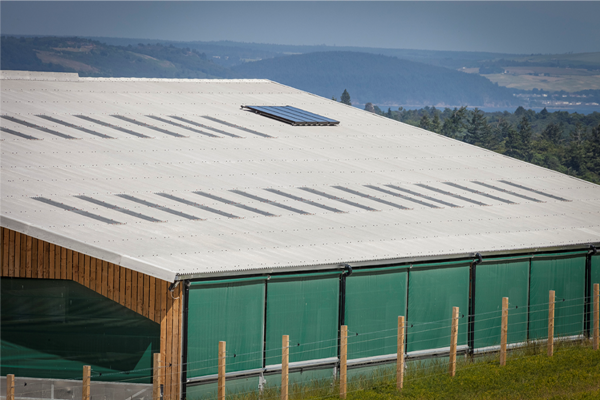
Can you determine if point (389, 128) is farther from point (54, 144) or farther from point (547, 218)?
point (54, 144)

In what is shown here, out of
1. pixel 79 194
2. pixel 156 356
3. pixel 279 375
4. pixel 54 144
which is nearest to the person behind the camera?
pixel 156 356

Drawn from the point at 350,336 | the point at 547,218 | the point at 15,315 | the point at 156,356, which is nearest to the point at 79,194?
the point at 15,315

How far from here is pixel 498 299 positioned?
72.3 ft

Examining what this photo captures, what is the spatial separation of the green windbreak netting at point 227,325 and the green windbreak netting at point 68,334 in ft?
4.69

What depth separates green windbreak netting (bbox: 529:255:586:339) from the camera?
74.6ft

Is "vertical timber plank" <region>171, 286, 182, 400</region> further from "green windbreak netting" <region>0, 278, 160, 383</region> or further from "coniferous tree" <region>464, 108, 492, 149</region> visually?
"coniferous tree" <region>464, 108, 492, 149</region>

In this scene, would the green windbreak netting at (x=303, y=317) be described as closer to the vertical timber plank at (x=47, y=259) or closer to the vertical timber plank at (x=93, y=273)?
the vertical timber plank at (x=93, y=273)

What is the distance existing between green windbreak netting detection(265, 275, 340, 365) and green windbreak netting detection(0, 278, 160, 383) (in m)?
2.71

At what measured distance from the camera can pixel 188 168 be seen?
2397cm

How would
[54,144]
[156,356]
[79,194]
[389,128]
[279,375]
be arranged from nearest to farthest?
[156,356] < [279,375] < [79,194] < [54,144] < [389,128]

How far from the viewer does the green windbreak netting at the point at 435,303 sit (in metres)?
20.5

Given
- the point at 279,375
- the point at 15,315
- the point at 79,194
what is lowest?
the point at 279,375

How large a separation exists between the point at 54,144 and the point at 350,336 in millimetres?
10710

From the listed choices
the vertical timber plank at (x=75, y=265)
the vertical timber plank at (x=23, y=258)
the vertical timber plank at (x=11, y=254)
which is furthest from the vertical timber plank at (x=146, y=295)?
the vertical timber plank at (x=11, y=254)
